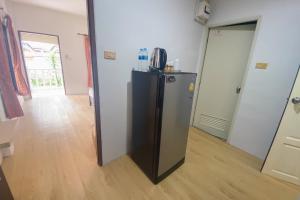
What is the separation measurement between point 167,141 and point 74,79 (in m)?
4.50

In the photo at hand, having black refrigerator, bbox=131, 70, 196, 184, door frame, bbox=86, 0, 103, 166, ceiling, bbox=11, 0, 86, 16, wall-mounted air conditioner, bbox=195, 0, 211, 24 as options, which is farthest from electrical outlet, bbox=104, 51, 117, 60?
ceiling, bbox=11, 0, 86, 16

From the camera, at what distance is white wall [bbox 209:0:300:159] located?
1584mm

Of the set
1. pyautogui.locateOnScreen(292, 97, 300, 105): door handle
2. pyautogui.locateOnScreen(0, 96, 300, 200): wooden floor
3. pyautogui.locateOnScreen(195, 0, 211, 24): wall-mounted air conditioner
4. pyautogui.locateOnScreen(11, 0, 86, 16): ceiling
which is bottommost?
pyautogui.locateOnScreen(0, 96, 300, 200): wooden floor

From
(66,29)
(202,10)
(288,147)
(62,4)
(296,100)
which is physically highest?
(62,4)

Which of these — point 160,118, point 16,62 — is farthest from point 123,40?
point 16,62

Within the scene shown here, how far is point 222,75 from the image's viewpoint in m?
2.28

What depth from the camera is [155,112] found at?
1.24 m

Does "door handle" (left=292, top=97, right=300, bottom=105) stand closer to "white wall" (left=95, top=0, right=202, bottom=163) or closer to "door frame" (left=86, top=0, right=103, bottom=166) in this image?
"white wall" (left=95, top=0, right=202, bottom=163)

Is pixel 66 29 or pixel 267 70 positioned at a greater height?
pixel 66 29

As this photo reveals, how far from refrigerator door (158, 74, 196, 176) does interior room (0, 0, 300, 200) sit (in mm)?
14

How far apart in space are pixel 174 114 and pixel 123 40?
96 centimetres

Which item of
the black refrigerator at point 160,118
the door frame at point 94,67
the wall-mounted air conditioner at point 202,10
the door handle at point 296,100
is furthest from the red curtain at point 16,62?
the door handle at point 296,100

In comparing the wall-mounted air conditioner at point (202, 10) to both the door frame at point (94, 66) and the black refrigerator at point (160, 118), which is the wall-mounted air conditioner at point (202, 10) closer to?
the black refrigerator at point (160, 118)

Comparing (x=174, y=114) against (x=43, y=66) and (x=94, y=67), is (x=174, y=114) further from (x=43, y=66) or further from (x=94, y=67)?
(x=43, y=66)
